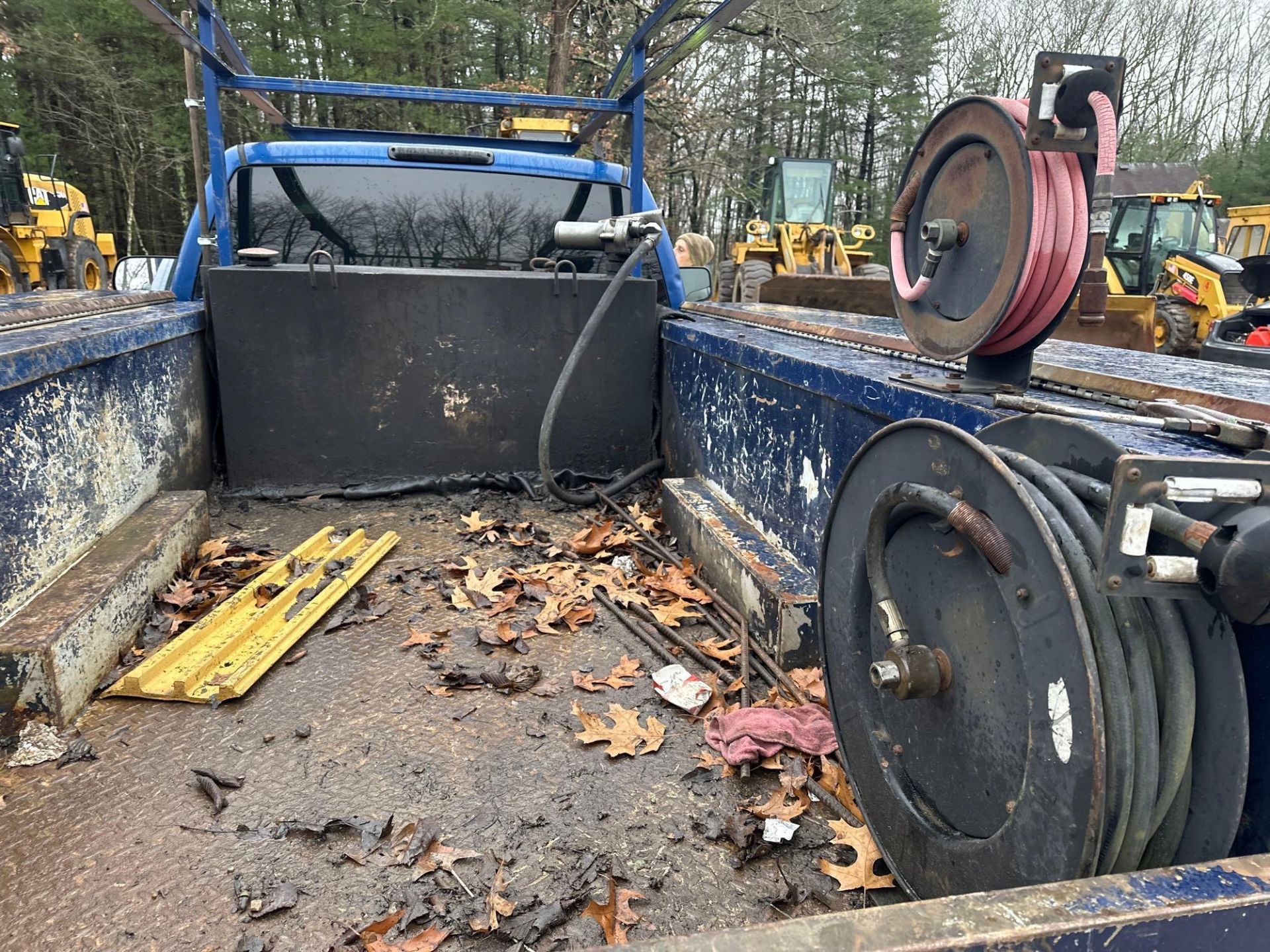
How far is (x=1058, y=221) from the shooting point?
158 cm

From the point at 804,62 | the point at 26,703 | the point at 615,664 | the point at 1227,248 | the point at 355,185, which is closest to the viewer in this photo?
the point at 26,703

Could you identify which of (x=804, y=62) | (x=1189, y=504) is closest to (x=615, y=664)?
(x=1189, y=504)

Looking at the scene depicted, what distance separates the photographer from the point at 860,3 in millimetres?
27203

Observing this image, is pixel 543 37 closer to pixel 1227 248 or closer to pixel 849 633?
pixel 1227 248

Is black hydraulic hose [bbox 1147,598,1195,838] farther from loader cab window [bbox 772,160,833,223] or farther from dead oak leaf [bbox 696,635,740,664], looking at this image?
loader cab window [bbox 772,160,833,223]

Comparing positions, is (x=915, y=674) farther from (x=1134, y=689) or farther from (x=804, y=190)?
(x=804, y=190)

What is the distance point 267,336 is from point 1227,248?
2184 cm

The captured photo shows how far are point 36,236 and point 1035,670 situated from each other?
17419 millimetres

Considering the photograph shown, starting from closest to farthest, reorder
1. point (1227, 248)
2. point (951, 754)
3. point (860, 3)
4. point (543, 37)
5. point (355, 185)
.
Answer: point (951, 754) → point (355, 185) → point (1227, 248) → point (543, 37) → point (860, 3)

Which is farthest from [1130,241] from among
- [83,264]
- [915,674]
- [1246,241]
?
[83,264]

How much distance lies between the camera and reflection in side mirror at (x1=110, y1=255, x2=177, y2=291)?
4.63 meters

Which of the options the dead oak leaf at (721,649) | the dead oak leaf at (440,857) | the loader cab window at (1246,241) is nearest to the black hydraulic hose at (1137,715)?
the dead oak leaf at (440,857)

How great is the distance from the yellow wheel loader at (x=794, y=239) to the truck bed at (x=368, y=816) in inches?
447

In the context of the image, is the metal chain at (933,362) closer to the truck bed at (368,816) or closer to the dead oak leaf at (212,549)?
the truck bed at (368,816)
